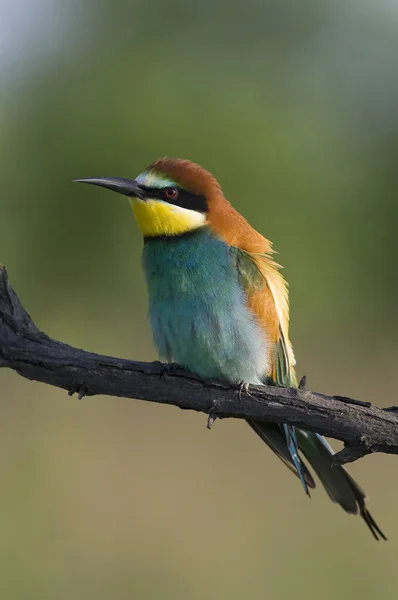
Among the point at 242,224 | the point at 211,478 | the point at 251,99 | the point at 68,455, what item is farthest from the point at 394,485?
the point at 251,99

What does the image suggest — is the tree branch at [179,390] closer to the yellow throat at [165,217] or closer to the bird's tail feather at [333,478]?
the bird's tail feather at [333,478]

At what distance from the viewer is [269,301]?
2.41 m

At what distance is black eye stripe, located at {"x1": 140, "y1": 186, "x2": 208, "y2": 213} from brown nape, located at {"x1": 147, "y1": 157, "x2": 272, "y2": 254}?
0.01 metres

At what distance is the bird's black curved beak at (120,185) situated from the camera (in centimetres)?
233

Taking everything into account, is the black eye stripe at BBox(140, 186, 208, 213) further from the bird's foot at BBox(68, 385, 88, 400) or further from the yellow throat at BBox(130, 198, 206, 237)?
the bird's foot at BBox(68, 385, 88, 400)

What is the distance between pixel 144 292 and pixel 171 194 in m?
4.78

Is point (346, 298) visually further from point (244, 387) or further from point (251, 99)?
point (244, 387)

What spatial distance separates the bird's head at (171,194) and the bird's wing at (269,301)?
6.5 inches

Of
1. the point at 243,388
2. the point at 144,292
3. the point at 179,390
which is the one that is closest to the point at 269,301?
the point at 243,388

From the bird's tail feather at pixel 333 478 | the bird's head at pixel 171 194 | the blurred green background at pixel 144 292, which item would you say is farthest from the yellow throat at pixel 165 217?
the blurred green background at pixel 144 292

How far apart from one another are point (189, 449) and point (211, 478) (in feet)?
1.24

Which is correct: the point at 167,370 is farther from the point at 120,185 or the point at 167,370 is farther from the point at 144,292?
the point at 144,292

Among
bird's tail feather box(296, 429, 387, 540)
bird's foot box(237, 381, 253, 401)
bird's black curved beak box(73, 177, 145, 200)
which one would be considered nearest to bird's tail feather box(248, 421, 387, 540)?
bird's tail feather box(296, 429, 387, 540)

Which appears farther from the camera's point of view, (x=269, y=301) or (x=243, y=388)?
(x=269, y=301)
